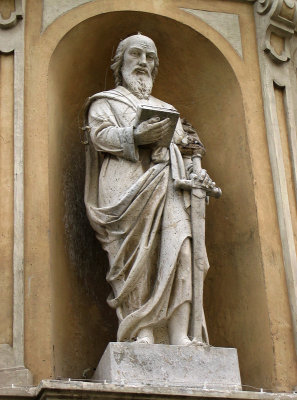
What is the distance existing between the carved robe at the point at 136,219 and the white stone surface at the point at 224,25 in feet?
4.37

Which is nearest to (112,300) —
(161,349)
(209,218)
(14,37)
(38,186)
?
(161,349)

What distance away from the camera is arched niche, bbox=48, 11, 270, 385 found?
7109mm

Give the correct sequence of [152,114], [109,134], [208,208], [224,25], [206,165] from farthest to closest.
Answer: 1. [224,25]
2. [206,165]
3. [208,208]
4. [109,134]
5. [152,114]

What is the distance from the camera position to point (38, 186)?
697cm

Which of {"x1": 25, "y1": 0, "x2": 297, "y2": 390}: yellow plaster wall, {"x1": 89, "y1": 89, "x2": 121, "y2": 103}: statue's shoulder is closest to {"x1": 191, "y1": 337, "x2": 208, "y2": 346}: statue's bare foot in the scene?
{"x1": 25, "y1": 0, "x2": 297, "y2": 390}: yellow plaster wall

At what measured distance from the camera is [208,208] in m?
7.89

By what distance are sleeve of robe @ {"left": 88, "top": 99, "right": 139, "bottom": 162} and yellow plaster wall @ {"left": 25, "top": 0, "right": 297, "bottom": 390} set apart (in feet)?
1.18

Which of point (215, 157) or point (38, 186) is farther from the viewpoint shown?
point (215, 157)

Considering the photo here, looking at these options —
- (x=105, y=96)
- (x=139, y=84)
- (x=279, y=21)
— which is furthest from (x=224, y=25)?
(x=105, y=96)

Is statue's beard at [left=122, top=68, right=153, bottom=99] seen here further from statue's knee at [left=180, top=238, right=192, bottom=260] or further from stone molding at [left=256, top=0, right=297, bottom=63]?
statue's knee at [left=180, top=238, right=192, bottom=260]

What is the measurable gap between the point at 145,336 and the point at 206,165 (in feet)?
6.65

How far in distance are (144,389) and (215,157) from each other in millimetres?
2610

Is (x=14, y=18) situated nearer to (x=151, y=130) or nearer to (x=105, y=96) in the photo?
(x=105, y=96)

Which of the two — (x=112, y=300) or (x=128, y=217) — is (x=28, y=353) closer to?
(x=112, y=300)
